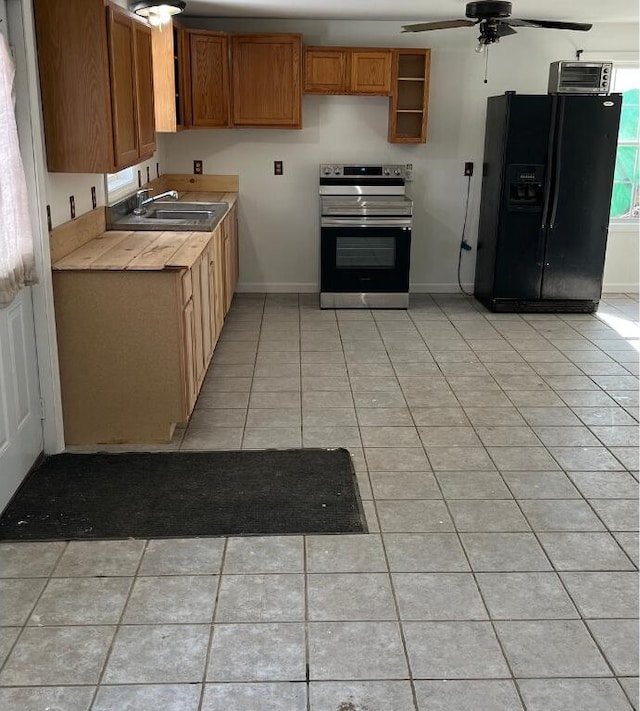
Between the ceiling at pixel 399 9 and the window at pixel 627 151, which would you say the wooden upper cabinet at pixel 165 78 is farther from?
the window at pixel 627 151

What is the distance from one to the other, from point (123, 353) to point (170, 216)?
193 centimetres

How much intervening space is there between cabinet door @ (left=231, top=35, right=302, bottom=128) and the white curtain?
3.27 meters

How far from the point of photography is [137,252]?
3.80m

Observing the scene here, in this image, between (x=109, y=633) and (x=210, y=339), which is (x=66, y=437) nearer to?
(x=210, y=339)

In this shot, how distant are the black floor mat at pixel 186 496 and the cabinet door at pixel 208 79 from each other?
3.36 m

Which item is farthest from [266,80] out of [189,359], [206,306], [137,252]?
[189,359]

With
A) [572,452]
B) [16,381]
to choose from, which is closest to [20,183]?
[16,381]

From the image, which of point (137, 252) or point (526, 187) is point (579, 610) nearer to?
point (137, 252)

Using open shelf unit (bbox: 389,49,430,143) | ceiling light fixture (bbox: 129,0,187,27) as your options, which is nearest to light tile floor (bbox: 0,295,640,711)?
ceiling light fixture (bbox: 129,0,187,27)

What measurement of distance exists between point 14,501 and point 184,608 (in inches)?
41.2

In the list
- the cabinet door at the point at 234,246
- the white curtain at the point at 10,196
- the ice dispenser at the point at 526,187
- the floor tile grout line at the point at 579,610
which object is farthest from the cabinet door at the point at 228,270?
the floor tile grout line at the point at 579,610

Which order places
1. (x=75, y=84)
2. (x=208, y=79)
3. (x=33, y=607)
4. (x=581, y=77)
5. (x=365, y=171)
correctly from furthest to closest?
(x=365, y=171) < (x=208, y=79) < (x=581, y=77) < (x=75, y=84) < (x=33, y=607)

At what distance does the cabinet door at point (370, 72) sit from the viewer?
19.7ft

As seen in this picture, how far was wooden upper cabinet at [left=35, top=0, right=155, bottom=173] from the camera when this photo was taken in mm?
3234
